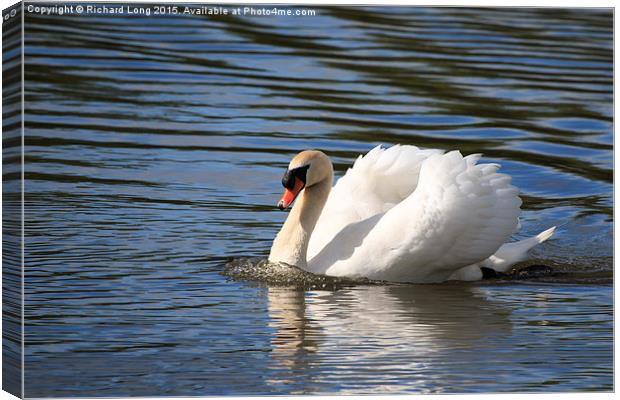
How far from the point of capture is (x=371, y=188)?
44.1 feet

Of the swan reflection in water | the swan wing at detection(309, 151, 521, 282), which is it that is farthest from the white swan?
the swan reflection in water

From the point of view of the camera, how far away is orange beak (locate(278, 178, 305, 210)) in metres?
12.5

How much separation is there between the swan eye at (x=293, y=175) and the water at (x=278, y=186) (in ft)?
2.45

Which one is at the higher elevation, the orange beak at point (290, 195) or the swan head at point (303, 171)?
the swan head at point (303, 171)

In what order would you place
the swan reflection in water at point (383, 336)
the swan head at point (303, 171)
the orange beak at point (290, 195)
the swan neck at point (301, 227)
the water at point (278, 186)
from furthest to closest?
the swan neck at point (301, 227), the swan head at point (303, 171), the orange beak at point (290, 195), the water at point (278, 186), the swan reflection in water at point (383, 336)

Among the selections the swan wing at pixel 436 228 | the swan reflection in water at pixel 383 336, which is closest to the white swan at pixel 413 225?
the swan wing at pixel 436 228

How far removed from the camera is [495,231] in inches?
497

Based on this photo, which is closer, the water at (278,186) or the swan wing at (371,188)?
the water at (278,186)

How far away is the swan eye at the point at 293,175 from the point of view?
41.5ft

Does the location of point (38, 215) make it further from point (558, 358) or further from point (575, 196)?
point (575, 196)

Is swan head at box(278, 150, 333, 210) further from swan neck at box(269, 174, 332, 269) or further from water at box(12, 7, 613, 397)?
water at box(12, 7, 613, 397)

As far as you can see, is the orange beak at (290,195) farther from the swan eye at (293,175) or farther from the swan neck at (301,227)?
the swan neck at (301,227)

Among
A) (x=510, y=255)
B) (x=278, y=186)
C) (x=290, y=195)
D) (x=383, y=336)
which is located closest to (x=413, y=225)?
(x=290, y=195)

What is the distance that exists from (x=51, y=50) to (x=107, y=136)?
9.83 ft
